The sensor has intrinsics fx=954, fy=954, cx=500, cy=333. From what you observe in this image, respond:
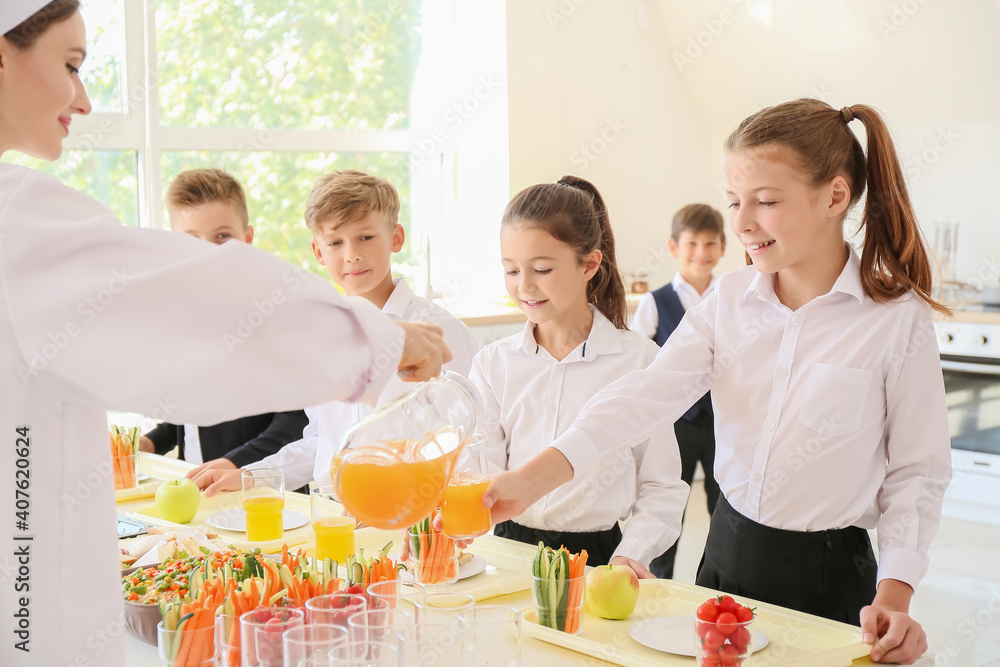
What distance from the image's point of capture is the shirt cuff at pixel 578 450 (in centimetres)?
158

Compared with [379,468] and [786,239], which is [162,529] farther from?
[786,239]

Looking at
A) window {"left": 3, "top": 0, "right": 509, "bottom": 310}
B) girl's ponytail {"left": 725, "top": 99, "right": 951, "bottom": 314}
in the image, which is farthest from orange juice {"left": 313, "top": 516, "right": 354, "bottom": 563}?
window {"left": 3, "top": 0, "right": 509, "bottom": 310}

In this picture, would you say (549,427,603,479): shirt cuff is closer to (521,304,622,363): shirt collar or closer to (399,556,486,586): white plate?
(399,556,486,586): white plate

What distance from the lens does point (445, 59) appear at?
15.4ft

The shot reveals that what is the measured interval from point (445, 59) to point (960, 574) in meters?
3.23

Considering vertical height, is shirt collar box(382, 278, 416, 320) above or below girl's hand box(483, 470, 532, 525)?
above

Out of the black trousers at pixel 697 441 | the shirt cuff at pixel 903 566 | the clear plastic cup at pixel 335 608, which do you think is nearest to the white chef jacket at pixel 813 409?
the shirt cuff at pixel 903 566

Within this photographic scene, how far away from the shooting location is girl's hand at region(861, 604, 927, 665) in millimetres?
1224

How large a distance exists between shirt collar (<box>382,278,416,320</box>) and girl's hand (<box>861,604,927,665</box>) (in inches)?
54.7

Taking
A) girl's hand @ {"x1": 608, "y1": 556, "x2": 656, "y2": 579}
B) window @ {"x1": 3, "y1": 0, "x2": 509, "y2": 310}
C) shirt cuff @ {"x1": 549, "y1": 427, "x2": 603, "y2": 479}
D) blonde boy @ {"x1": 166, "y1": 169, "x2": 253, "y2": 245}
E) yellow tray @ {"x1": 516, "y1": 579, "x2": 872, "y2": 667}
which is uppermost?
window @ {"x1": 3, "y1": 0, "x2": 509, "y2": 310}

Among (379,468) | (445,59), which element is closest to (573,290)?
(379,468)

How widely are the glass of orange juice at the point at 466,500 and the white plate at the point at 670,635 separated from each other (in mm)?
254

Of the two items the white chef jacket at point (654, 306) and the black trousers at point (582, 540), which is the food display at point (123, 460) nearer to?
the black trousers at point (582, 540)

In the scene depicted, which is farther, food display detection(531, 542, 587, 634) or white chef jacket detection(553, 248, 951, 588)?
white chef jacket detection(553, 248, 951, 588)
